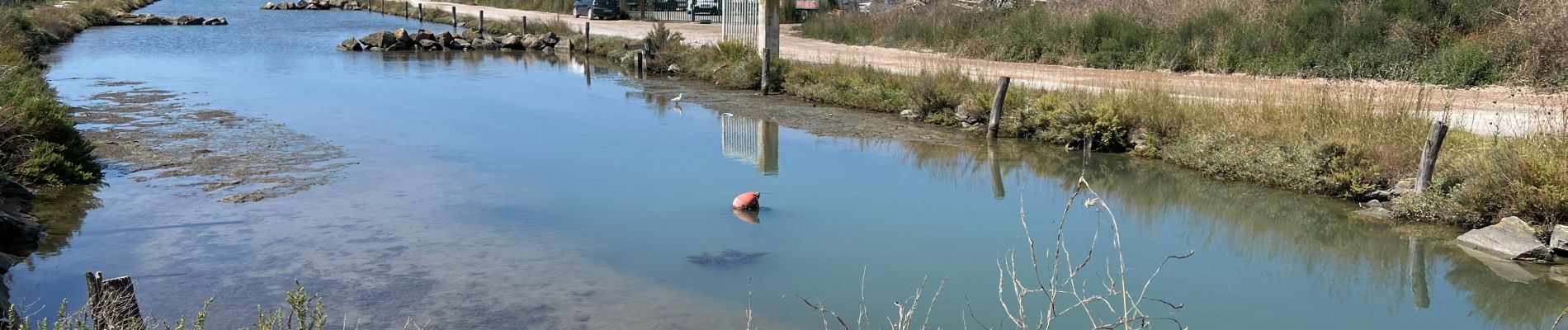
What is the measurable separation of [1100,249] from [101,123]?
43.2 ft

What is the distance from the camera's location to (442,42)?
112 feet

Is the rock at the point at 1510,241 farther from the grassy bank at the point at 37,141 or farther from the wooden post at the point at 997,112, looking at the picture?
the grassy bank at the point at 37,141

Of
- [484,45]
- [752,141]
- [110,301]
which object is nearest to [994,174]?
[752,141]

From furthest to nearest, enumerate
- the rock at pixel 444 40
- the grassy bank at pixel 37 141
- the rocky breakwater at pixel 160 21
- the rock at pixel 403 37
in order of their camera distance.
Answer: the rocky breakwater at pixel 160 21 < the rock at pixel 444 40 < the rock at pixel 403 37 < the grassy bank at pixel 37 141

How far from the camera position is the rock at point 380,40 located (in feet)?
108

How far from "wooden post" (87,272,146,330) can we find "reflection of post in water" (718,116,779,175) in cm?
850

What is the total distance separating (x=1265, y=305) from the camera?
824cm

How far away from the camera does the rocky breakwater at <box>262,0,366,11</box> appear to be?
2504 inches

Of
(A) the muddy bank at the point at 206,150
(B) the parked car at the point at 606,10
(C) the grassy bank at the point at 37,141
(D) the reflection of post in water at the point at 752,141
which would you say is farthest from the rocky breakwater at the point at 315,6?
(D) the reflection of post in water at the point at 752,141

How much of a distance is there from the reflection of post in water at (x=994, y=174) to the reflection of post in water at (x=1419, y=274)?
3.81 meters

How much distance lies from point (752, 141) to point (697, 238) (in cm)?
620

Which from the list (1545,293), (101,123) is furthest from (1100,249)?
(101,123)

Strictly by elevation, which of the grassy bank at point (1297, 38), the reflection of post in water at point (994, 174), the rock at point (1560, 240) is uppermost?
the grassy bank at point (1297, 38)

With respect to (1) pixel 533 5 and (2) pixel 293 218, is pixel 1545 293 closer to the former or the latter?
(2) pixel 293 218
